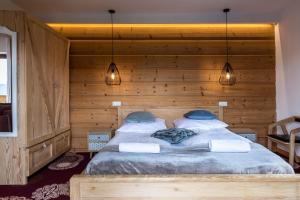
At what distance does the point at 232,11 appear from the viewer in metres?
4.11

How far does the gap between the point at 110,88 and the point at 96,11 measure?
1.38m

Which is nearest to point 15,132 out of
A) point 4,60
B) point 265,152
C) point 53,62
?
point 4,60

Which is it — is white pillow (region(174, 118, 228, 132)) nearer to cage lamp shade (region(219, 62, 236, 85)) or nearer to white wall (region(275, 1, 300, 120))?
cage lamp shade (region(219, 62, 236, 85))

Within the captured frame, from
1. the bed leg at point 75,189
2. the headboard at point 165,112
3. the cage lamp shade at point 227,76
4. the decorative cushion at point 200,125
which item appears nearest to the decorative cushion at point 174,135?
the decorative cushion at point 200,125

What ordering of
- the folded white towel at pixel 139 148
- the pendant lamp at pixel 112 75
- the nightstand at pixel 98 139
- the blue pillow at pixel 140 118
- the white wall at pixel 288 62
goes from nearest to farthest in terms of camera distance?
the folded white towel at pixel 139 148
the blue pillow at pixel 140 118
the white wall at pixel 288 62
the nightstand at pixel 98 139
the pendant lamp at pixel 112 75

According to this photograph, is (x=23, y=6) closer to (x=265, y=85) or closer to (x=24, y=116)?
(x=24, y=116)

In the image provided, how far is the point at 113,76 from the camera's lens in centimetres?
422

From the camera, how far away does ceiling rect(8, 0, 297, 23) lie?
3.74 meters

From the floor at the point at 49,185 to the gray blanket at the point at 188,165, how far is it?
2.76 feet

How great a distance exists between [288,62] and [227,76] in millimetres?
1014

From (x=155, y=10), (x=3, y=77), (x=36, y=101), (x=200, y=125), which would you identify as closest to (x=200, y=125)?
(x=200, y=125)

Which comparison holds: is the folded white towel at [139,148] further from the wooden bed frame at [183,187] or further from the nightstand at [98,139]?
the nightstand at [98,139]

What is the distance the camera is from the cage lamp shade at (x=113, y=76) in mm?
4207

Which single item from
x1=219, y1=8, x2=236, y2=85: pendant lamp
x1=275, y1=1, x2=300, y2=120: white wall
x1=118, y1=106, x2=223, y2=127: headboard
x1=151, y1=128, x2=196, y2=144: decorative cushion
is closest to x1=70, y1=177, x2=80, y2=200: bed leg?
x1=151, y1=128, x2=196, y2=144: decorative cushion
